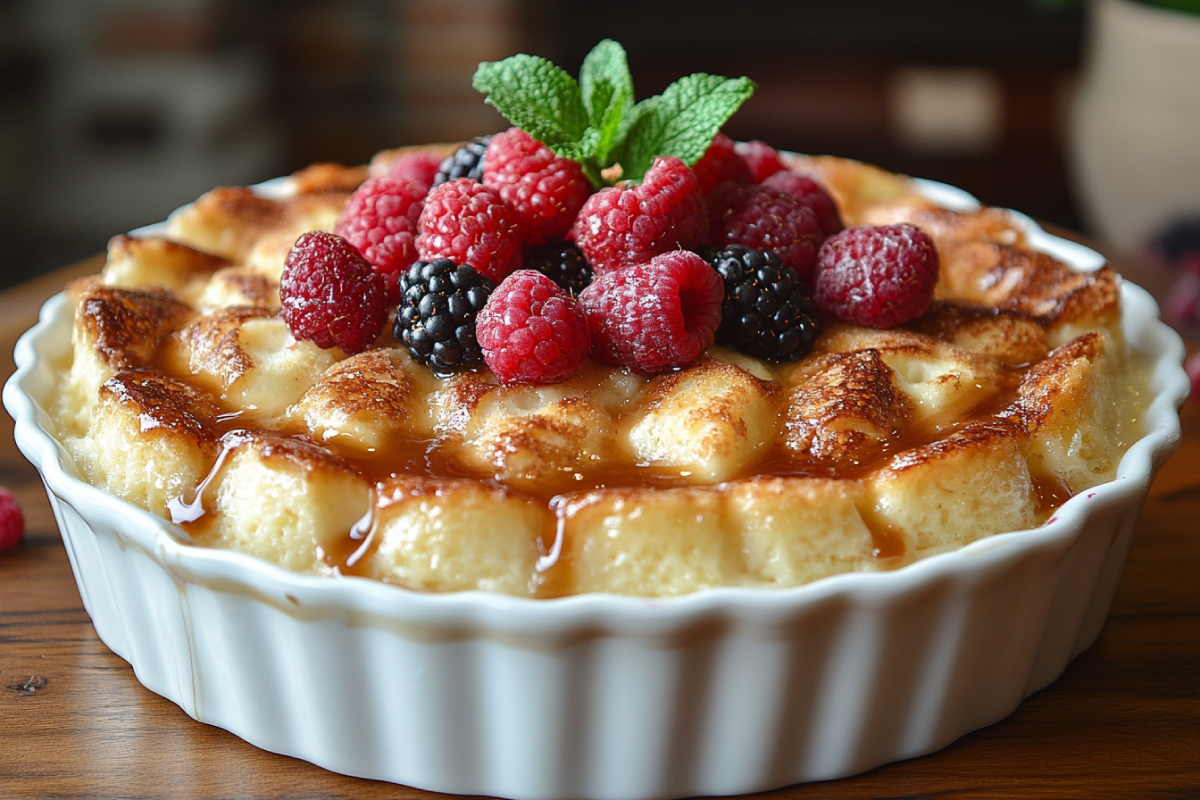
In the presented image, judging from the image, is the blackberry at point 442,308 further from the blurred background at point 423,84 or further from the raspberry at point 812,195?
the blurred background at point 423,84

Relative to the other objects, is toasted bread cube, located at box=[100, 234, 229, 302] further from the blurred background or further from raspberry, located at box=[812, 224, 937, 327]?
the blurred background

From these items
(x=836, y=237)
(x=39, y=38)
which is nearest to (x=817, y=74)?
(x=39, y=38)

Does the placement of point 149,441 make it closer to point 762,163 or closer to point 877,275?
point 877,275

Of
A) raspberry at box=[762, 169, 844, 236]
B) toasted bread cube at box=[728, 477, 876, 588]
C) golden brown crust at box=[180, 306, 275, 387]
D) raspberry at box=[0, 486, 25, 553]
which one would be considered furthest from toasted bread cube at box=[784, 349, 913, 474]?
raspberry at box=[0, 486, 25, 553]

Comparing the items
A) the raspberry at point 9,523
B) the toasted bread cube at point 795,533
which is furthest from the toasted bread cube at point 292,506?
the raspberry at point 9,523

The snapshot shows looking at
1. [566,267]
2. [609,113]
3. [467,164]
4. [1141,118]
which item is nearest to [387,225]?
[467,164]

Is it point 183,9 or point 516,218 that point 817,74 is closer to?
point 183,9

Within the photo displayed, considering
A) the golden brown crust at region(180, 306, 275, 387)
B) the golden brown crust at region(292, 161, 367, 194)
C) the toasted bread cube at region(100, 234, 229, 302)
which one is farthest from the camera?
the golden brown crust at region(292, 161, 367, 194)
